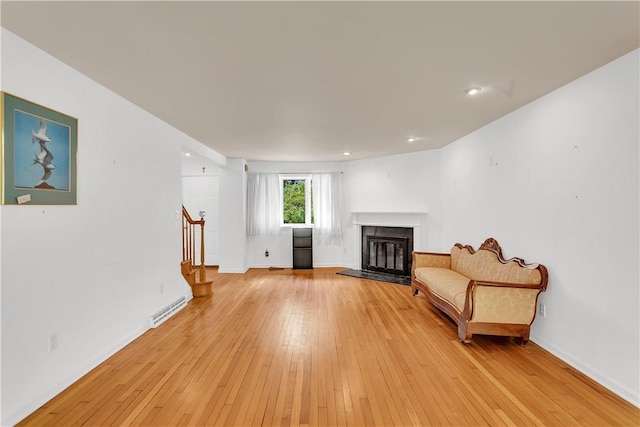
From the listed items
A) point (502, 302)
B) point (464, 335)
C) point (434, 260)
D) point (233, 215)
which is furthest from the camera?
point (233, 215)

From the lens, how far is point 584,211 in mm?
2496

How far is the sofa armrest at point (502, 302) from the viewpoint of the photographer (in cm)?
285

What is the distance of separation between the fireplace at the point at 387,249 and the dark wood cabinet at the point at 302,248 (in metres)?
1.19

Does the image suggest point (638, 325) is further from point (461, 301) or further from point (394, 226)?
point (394, 226)

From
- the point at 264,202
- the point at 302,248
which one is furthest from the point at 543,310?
the point at 264,202

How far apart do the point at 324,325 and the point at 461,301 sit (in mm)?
1531

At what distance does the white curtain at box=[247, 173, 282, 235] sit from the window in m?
0.29

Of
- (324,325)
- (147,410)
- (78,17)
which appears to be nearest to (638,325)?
(324,325)

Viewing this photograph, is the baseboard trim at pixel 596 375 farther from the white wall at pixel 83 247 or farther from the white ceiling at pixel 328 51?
the white wall at pixel 83 247

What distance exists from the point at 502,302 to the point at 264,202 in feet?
16.6

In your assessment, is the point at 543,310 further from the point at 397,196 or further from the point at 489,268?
the point at 397,196

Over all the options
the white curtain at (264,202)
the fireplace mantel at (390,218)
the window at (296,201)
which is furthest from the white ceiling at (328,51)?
the window at (296,201)

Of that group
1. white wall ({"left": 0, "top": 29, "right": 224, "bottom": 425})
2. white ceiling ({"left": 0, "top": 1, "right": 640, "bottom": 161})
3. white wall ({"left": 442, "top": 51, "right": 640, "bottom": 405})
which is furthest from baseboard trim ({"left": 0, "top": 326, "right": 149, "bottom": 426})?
white wall ({"left": 442, "top": 51, "right": 640, "bottom": 405})

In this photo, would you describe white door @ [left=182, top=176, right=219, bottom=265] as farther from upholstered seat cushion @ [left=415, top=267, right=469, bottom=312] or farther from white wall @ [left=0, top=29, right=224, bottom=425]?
upholstered seat cushion @ [left=415, top=267, right=469, bottom=312]
